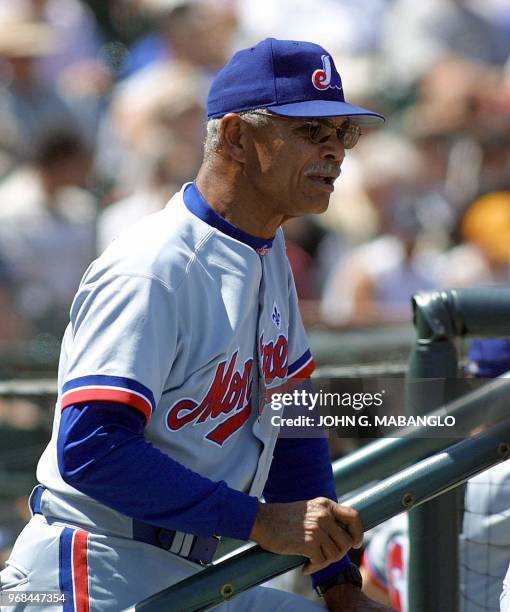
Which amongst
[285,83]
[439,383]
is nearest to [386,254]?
[439,383]

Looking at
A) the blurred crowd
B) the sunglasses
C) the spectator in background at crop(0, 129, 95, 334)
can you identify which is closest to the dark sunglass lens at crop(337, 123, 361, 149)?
the sunglasses

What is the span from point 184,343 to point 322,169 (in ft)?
1.58

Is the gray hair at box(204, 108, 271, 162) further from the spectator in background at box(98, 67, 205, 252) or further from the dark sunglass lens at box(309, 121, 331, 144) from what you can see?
the spectator in background at box(98, 67, 205, 252)

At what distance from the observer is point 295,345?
8.40 ft

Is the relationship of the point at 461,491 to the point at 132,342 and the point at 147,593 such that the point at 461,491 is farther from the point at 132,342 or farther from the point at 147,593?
the point at 132,342

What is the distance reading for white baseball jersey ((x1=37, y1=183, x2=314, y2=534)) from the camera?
2029 millimetres

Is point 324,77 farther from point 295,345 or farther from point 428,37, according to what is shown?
point 428,37

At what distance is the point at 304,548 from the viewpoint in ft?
6.63

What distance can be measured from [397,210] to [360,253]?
56 cm

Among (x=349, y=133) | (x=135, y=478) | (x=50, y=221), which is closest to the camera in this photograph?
(x=135, y=478)

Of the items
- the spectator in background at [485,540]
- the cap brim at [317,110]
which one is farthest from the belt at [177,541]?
the cap brim at [317,110]

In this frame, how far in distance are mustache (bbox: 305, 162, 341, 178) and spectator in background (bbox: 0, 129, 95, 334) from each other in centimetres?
384

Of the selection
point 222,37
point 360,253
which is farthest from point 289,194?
point 222,37

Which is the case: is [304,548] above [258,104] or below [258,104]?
below
